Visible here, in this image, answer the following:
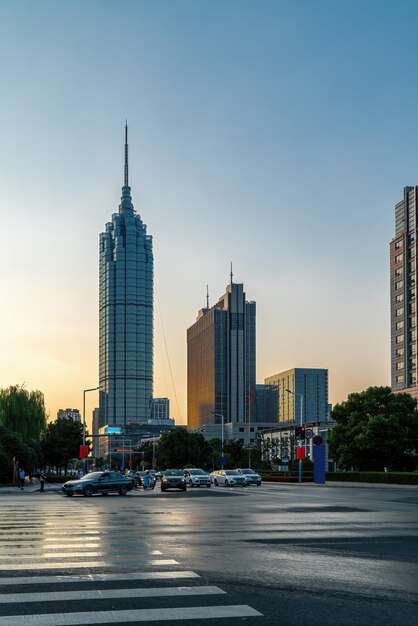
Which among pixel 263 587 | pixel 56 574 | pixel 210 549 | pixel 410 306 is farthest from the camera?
pixel 410 306

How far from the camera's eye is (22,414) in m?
78.4

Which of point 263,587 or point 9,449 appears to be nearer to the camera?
point 263,587

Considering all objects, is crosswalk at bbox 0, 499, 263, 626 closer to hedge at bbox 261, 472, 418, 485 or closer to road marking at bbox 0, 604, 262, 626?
road marking at bbox 0, 604, 262, 626

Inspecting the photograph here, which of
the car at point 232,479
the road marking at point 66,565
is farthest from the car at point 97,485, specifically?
the road marking at point 66,565

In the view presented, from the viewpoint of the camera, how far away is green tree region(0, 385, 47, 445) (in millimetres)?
77875

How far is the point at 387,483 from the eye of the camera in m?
62.2

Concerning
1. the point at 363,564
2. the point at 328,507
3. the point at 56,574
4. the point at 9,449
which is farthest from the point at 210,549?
the point at 9,449

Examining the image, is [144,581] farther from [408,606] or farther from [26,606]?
[408,606]

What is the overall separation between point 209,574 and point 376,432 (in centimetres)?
A: 6358

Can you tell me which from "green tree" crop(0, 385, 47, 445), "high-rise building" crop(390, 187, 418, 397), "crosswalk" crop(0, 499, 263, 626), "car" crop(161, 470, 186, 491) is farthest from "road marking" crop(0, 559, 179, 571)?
"high-rise building" crop(390, 187, 418, 397)

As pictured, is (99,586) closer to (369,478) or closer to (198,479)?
(198,479)

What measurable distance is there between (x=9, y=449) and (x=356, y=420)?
32.9 m

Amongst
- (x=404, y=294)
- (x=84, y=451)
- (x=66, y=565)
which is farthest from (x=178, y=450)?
(x=66, y=565)

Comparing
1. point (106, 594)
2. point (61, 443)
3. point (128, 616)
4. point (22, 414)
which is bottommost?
point (61, 443)
